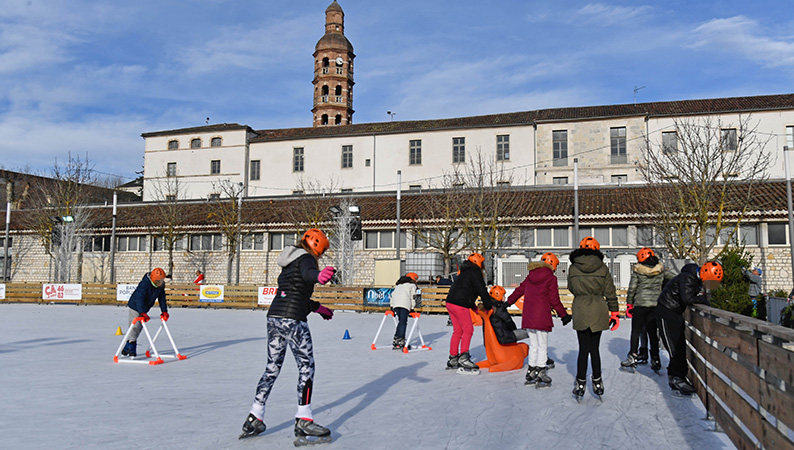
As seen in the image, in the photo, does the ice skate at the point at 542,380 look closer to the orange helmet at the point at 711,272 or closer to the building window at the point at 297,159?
the orange helmet at the point at 711,272

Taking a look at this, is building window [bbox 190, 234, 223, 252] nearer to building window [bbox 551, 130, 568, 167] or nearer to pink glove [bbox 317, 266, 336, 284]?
building window [bbox 551, 130, 568, 167]

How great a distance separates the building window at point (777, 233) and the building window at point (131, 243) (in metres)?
37.3

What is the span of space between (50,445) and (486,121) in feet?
145

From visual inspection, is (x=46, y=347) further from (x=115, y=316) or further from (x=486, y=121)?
(x=486, y=121)

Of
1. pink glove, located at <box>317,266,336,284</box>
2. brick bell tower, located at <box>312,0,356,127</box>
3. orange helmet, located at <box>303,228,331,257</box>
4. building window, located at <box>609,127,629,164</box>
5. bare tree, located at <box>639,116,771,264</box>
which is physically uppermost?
brick bell tower, located at <box>312,0,356,127</box>

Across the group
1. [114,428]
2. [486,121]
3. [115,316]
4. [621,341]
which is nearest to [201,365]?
[114,428]

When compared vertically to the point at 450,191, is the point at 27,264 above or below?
below

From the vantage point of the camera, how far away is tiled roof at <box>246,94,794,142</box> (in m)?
41.4

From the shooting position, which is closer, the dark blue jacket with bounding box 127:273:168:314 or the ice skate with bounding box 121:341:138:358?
the dark blue jacket with bounding box 127:273:168:314

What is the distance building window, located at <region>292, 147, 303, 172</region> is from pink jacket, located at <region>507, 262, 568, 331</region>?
4302 cm

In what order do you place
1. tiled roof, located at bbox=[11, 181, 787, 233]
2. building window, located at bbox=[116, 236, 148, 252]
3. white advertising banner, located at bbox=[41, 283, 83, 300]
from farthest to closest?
building window, located at bbox=[116, 236, 148, 252], tiled roof, located at bbox=[11, 181, 787, 233], white advertising banner, located at bbox=[41, 283, 83, 300]

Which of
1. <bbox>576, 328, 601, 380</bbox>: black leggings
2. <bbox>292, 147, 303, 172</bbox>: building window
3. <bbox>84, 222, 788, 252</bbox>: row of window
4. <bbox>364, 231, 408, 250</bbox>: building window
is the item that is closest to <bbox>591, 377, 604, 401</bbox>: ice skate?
<bbox>576, 328, 601, 380</bbox>: black leggings

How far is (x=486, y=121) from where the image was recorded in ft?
156

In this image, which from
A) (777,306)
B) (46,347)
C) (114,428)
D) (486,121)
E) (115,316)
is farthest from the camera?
(486,121)
